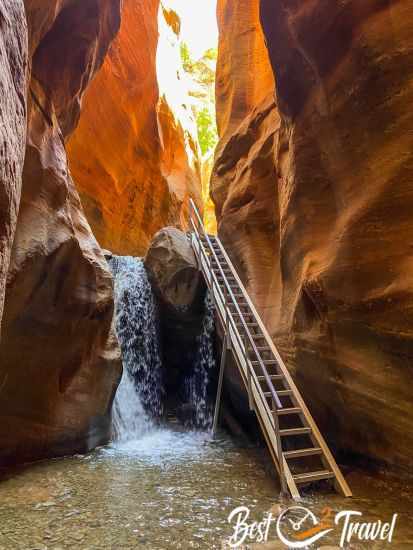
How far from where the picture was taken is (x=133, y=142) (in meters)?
17.4

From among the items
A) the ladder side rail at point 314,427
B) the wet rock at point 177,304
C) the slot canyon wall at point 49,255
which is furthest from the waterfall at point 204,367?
the slot canyon wall at point 49,255

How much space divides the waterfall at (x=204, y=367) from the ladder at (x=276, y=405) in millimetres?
1438

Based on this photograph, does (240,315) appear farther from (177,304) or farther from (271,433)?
(177,304)

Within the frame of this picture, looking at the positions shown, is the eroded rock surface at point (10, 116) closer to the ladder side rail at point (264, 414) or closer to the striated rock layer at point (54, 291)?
the striated rock layer at point (54, 291)

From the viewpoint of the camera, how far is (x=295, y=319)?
19.8ft

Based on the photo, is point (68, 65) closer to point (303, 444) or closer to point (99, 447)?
point (99, 447)

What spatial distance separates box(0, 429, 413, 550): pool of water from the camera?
330 cm

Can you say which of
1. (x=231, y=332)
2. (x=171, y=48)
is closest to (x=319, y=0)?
(x=231, y=332)

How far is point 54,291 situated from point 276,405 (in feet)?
11.9

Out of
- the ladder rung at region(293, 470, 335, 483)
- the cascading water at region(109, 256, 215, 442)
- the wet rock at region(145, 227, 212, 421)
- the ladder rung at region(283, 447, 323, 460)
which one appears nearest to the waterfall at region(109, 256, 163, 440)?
the cascading water at region(109, 256, 215, 442)

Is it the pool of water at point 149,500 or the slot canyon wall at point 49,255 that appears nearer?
the slot canyon wall at point 49,255

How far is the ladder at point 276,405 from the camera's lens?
14.6ft

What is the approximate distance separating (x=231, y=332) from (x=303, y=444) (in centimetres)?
211

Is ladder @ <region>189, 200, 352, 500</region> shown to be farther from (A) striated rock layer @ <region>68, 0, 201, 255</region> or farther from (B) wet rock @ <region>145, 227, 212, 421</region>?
(A) striated rock layer @ <region>68, 0, 201, 255</region>
